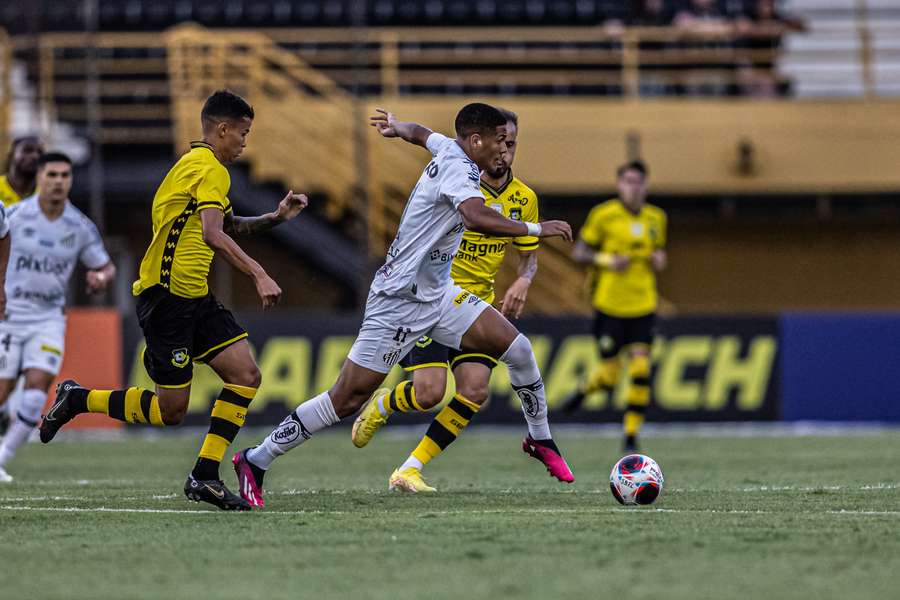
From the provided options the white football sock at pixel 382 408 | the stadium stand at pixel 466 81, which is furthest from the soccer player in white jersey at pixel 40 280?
the stadium stand at pixel 466 81

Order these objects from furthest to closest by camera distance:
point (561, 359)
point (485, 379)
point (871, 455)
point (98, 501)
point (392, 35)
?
1. point (392, 35)
2. point (561, 359)
3. point (871, 455)
4. point (485, 379)
5. point (98, 501)

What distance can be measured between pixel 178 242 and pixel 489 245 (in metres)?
2.39

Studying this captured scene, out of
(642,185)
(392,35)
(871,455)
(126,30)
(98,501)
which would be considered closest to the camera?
(98,501)

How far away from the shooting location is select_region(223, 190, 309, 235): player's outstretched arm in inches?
332

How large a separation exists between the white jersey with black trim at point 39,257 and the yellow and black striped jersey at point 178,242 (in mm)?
3566

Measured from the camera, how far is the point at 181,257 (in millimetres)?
8328

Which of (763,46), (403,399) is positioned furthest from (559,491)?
(763,46)

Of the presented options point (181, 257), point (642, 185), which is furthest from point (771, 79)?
point (181, 257)

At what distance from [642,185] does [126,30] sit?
11.9 meters

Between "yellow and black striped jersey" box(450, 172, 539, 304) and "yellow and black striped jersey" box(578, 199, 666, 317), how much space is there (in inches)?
175

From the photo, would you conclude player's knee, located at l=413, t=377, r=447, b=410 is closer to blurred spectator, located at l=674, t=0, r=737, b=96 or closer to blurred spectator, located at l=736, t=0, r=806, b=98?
blurred spectator, located at l=674, t=0, r=737, b=96

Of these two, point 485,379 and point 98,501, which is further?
point 485,379

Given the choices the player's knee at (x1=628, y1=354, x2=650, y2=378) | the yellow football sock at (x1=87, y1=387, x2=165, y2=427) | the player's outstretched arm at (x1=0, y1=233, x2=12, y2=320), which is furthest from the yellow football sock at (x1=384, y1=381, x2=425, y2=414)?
the player's knee at (x1=628, y1=354, x2=650, y2=378)

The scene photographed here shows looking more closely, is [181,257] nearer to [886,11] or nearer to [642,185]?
[642,185]
